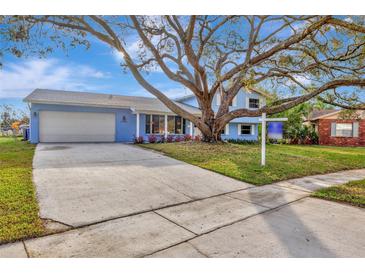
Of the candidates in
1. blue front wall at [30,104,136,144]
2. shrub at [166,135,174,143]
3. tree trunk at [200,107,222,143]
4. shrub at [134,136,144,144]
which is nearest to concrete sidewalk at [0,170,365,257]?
tree trunk at [200,107,222,143]

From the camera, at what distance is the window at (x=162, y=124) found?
16016 millimetres

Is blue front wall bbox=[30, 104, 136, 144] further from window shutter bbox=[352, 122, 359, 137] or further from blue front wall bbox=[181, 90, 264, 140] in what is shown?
window shutter bbox=[352, 122, 359, 137]

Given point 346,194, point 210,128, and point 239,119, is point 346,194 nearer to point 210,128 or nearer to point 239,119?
point 210,128

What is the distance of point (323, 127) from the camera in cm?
2177

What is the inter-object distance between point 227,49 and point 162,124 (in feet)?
22.1

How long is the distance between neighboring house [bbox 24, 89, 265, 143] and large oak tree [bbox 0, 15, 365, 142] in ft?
13.1

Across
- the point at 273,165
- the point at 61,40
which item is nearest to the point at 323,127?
the point at 273,165

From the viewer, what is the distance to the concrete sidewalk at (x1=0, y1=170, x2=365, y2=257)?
257 cm

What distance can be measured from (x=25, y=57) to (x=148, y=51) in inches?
217

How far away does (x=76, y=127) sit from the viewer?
1422cm

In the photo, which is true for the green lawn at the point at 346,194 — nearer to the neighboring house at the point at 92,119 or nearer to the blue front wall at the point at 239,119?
the neighboring house at the point at 92,119

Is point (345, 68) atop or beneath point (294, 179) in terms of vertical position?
atop

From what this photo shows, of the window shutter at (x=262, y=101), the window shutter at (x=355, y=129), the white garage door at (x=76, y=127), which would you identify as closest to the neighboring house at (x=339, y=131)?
the window shutter at (x=355, y=129)
